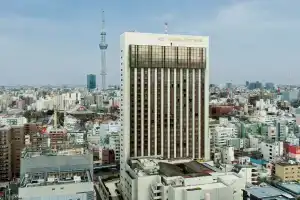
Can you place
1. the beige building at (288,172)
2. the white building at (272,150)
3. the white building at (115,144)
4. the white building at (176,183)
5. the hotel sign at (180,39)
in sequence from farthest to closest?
the white building at (115,144), the white building at (272,150), the beige building at (288,172), the hotel sign at (180,39), the white building at (176,183)

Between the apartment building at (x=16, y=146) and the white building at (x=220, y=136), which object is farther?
the white building at (x=220, y=136)

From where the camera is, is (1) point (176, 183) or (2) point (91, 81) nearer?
(1) point (176, 183)

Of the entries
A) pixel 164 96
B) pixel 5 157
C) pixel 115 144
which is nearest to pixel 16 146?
pixel 5 157

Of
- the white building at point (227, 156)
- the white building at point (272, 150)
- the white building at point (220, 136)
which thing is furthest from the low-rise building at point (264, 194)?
the white building at point (220, 136)

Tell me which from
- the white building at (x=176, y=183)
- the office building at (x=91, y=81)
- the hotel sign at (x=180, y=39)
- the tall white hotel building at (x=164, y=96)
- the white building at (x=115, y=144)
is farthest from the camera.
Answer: the office building at (x=91, y=81)

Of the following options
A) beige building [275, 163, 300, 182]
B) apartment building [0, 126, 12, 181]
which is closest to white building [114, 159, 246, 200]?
beige building [275, 163, 300, 182]

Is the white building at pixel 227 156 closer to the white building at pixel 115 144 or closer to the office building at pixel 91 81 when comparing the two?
the white building at pixel 115 144

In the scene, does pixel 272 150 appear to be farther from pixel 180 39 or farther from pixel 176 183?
pixel 176 183

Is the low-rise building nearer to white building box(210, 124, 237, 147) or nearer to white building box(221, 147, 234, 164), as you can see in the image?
white building box(221, 147, 234, 164)
